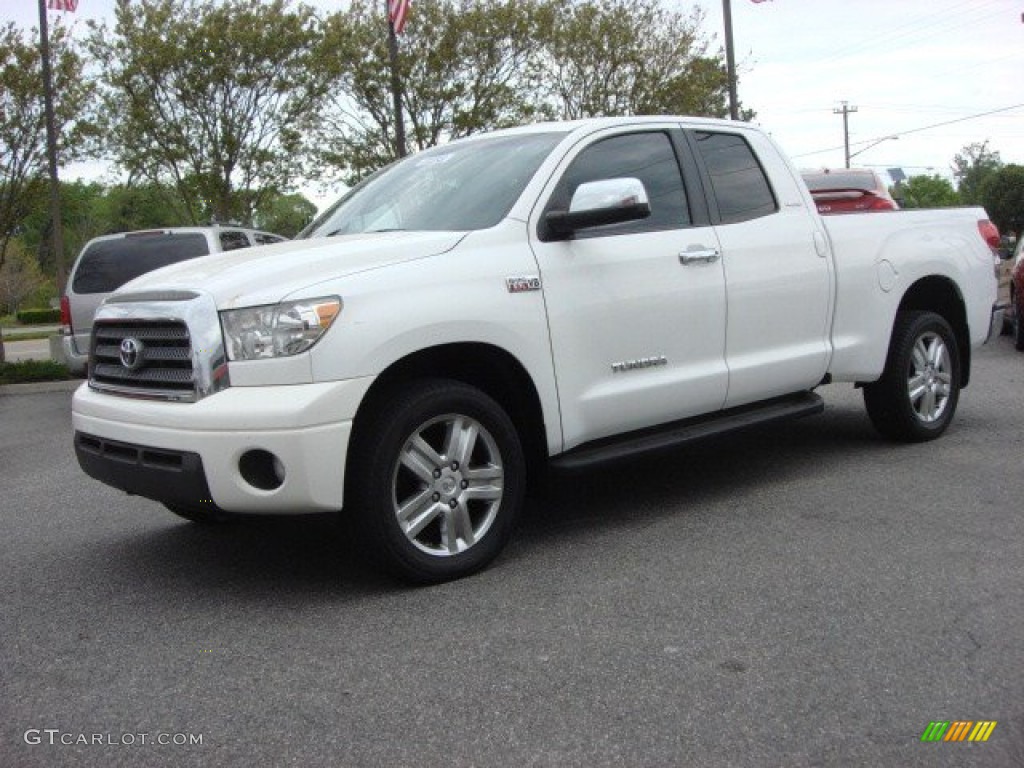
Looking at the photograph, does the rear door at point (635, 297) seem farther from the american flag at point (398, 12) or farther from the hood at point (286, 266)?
the american flag at point (398, 12)

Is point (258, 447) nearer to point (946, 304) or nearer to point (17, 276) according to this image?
point (946, 304)

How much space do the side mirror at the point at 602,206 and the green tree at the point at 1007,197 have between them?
71210mm

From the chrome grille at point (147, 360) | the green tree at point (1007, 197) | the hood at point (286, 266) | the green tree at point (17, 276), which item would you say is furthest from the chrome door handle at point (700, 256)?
the green tree at point (1007, 197)

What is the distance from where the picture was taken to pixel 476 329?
4230 mm

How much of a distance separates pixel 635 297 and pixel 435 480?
52.6 inches

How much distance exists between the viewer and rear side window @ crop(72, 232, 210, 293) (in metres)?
11.3

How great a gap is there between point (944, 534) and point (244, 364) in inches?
120

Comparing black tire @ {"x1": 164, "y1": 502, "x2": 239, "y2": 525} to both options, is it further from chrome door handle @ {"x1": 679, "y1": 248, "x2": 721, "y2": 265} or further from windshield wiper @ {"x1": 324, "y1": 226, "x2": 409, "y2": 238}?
chrome door handle @ {"x1": 679, "y1": 248, "x2": 721, "y2": 265}

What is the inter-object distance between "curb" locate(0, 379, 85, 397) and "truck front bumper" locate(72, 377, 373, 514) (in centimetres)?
1012

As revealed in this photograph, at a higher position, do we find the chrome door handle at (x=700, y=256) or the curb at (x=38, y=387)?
the chrome door handle at (x=700, y=256)

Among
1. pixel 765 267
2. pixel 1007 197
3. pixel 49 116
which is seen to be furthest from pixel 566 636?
pixel 1007 197

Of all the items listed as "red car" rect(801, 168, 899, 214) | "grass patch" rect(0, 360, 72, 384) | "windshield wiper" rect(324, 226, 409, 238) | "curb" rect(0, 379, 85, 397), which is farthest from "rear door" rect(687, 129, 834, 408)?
"grass patch" rect(0, 360, 72, 384)

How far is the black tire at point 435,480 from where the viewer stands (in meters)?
3.96

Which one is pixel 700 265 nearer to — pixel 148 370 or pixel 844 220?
pixel 844 220
